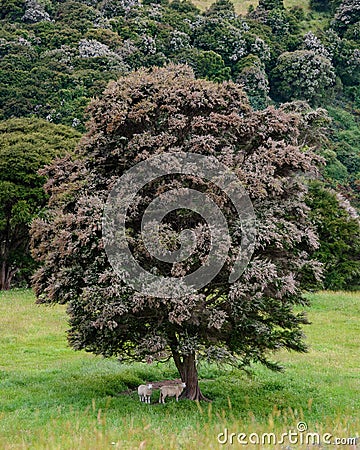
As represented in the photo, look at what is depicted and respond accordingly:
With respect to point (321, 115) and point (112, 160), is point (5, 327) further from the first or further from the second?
point (321, 115)

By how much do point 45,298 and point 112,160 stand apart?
3.32 metres

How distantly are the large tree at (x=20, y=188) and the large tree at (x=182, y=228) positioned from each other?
66.6 ft

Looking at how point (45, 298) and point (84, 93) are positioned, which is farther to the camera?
point (84, 93)

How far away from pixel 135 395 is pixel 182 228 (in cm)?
460

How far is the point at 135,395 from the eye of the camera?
14.4 m

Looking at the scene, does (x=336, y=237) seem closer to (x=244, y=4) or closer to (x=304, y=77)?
(x=304, y=77)

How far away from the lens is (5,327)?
77.1 feet

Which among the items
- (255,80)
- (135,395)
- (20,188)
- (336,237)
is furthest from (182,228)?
(255,80)

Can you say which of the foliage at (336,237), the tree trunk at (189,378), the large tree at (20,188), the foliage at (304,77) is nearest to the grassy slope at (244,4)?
the foliage at (304,77)

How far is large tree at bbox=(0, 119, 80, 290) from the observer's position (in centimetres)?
3369

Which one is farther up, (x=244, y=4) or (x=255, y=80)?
(x=244, y=4)

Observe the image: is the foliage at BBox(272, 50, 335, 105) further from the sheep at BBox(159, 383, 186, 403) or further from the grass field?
the sheep at BBox(159, 383, 186, 403)

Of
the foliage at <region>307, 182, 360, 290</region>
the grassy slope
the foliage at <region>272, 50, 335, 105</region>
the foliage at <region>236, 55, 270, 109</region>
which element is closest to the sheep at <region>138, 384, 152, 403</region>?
the foliage at <region>307, 182, 360, 290</region>

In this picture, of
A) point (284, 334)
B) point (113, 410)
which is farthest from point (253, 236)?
point (113, 410)
